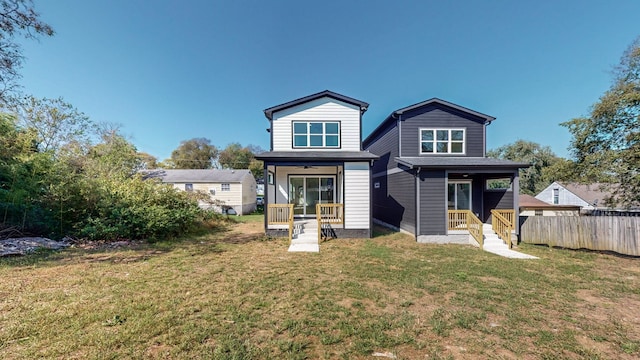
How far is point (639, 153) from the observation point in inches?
449

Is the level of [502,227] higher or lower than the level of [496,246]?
higher

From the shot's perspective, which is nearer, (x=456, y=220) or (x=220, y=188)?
(x=456, y=220)

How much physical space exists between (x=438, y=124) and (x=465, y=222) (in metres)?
4.85

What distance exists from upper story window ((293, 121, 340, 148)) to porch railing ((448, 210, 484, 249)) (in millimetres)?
5972

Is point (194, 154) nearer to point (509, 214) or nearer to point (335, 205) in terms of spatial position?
point (335, 205)

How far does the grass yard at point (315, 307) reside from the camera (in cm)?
285

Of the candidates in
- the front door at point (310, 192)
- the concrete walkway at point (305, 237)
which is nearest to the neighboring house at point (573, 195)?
the front door at point (310, 192)

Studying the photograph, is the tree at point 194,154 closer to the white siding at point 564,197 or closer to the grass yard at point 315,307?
the grass yard at point 315,307

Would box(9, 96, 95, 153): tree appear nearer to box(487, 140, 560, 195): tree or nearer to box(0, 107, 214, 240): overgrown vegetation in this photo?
box(0, 107, 214, 240): overgrown vegetation

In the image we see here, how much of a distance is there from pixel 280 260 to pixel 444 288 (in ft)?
14.0

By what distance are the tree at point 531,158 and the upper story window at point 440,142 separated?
3135cm

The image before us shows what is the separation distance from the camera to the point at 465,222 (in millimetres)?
9664

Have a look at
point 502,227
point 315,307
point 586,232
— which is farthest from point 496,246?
point 315,307

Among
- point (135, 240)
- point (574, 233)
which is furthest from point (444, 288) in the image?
point (135, 240)
